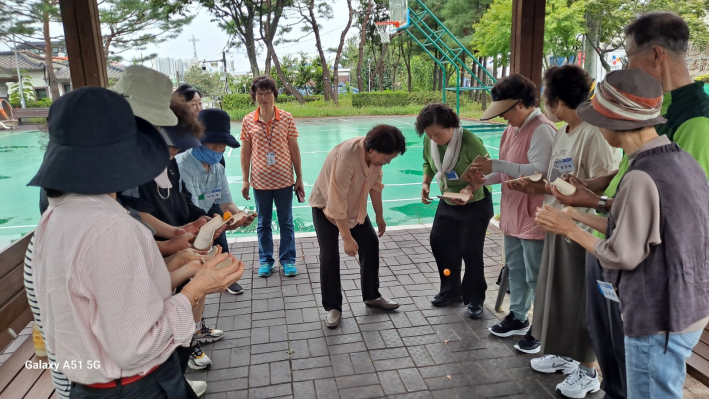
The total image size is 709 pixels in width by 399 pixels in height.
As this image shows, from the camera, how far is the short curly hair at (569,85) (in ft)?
8.29

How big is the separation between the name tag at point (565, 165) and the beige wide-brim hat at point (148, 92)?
1.97m

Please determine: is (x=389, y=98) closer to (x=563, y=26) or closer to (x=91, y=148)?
(x=563, y=26)

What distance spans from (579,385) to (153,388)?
2234 millimetres

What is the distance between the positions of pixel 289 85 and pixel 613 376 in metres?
28.7

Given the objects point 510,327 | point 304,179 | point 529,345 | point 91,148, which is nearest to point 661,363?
point 529,345

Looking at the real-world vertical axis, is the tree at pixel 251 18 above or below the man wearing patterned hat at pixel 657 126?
above

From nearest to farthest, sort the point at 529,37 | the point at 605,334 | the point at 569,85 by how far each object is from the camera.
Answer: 1. the point at 605,334
2. the point at 569,85
3. the point at 529,37

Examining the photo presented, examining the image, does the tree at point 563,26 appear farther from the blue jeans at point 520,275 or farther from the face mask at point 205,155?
the face mask at point 205,155

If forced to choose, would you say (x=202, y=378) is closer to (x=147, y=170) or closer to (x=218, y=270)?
(x=218, y=270)

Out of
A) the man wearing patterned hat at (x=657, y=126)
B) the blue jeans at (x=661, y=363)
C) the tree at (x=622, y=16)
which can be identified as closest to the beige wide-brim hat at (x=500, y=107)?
the man wearing patterned hat at (x=657, y=126)

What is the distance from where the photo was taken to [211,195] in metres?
3.35

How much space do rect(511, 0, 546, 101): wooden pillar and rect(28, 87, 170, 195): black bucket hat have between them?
3.31m

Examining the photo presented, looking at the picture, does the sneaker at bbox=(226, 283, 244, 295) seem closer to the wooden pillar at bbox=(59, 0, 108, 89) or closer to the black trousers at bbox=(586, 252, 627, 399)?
the wooden pillar at bbox=(59, 0, 108, 89)

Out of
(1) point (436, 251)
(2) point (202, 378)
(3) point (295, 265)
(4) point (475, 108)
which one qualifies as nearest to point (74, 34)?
(2) point (202, 378)
